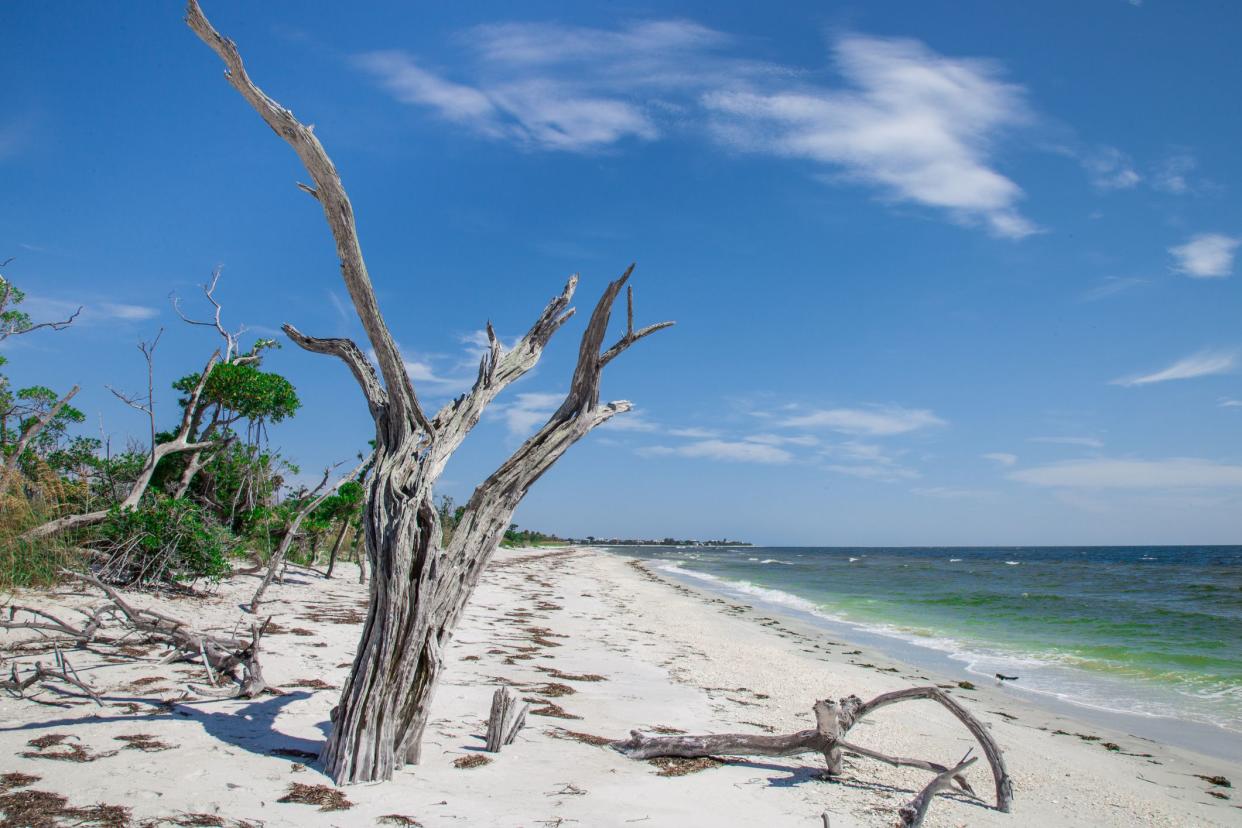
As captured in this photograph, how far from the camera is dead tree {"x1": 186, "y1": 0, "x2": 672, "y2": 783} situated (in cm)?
433

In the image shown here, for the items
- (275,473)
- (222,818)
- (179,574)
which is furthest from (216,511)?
(222,818)

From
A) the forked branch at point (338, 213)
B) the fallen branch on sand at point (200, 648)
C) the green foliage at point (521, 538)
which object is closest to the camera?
the forked branch at point (338, 213)

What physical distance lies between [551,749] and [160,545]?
25.6 ft

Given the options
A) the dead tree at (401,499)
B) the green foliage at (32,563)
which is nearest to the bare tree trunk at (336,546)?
the green foliage at (32,563)

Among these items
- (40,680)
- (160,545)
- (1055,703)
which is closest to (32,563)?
(160,545)

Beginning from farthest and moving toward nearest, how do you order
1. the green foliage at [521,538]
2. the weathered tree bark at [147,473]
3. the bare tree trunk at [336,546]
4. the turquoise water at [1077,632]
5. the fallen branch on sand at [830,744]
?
the green foliage at [521,538]
the bare tree trunk at [336,546]
the turquoise water at [1077,632]
the weathered tree bark at [147,473]
the fallen branch on sand at [830,744]

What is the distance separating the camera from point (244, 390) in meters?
14.6

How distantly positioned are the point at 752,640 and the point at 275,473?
1097 cm

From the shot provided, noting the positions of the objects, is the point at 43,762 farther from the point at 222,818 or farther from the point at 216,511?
the point at 216,511

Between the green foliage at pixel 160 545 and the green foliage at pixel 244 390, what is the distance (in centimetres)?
422

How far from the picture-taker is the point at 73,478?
13.2m

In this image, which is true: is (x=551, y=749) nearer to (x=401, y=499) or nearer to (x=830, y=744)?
(x=830, y=744)

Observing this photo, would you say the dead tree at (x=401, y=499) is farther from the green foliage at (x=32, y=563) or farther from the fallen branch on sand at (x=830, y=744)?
the green foliage at (x=32, y=563)

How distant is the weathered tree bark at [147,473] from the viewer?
9920 mm
